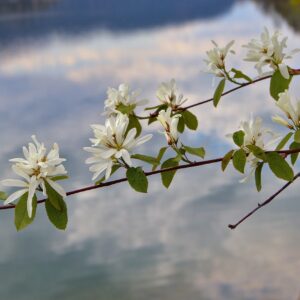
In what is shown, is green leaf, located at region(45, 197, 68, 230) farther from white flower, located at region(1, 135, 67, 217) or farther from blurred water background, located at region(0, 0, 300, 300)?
blurred water background, located at region(0, 0, 300, 300)

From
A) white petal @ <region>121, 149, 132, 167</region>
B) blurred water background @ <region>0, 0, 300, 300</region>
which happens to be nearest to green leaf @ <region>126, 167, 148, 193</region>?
white petal @ <region>121, 149, 132, 167</region>

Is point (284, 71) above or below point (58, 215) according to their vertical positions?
above

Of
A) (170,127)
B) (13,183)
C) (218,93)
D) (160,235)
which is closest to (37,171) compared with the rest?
(13,183)

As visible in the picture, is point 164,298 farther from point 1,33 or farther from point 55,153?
point 1,33

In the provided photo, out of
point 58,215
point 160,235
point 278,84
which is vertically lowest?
point 160,235

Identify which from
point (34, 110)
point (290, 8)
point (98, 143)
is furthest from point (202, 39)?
point (98, 143)

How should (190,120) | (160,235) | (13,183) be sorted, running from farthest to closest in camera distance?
(160,235), (190,120), (13,183)

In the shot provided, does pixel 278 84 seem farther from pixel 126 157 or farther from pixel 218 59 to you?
pixel 126 157
